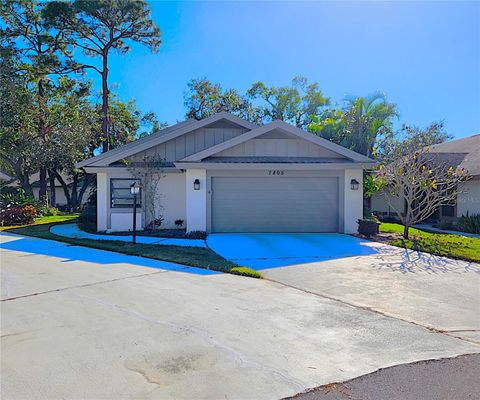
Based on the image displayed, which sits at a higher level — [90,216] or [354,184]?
[354,184]

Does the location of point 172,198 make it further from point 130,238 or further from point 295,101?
point 295,101

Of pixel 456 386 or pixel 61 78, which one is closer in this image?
pixel 456 386

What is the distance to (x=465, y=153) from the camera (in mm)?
18578

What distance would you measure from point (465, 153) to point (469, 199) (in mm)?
3689

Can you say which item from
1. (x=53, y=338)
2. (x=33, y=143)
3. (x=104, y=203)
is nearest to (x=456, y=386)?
(x=53, y=338)

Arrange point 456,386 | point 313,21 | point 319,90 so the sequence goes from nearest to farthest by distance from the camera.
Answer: point 456,386, point 313,21, point 319,90

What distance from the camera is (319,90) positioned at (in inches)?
1272

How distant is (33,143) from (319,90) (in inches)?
880

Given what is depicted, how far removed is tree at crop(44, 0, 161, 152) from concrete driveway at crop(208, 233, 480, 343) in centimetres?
1723

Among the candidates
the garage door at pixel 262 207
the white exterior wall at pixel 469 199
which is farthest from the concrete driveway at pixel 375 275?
the white exterior wall at pixel 469 199

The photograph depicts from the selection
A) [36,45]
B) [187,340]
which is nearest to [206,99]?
[36,45]

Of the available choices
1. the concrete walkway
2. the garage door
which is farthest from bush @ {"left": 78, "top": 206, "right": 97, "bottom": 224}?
the garage door

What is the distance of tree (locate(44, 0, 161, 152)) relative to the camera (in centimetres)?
2377

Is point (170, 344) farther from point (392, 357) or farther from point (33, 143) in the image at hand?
point (33, 143)
